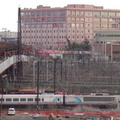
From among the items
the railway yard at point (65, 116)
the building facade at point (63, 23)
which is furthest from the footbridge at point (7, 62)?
the building facade at point (63, 23)

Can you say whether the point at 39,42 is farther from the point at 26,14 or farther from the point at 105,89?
the point at 105,89

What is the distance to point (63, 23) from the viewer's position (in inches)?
1823

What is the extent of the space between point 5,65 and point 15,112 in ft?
12.2

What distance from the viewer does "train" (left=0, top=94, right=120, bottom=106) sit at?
1429 cm

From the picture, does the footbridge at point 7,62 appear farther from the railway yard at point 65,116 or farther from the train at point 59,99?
the railway yard at point 65,116

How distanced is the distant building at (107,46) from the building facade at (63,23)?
1041 cm

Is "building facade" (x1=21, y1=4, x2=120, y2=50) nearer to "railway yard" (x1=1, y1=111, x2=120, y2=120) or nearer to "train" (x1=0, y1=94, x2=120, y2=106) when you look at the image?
"train" (x1=0, y1=94, x2=120, y2=106)

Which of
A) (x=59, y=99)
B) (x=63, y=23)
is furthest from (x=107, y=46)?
(x=59, y=99)

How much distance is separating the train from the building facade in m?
31.4

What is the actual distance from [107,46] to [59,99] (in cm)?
1731

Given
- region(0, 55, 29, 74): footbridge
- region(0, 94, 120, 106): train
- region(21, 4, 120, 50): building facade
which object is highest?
region(21, 4, 120, 50): building facade

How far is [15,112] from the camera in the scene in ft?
42.6

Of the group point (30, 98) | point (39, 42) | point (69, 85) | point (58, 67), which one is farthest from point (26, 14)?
point (30, 98)

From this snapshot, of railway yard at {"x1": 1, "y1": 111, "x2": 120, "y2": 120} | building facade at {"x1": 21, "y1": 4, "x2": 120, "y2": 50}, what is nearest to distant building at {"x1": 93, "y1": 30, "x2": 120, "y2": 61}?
building facade at {"x1": 21, "y1": 4, "x2": 120, "y2": 50}
